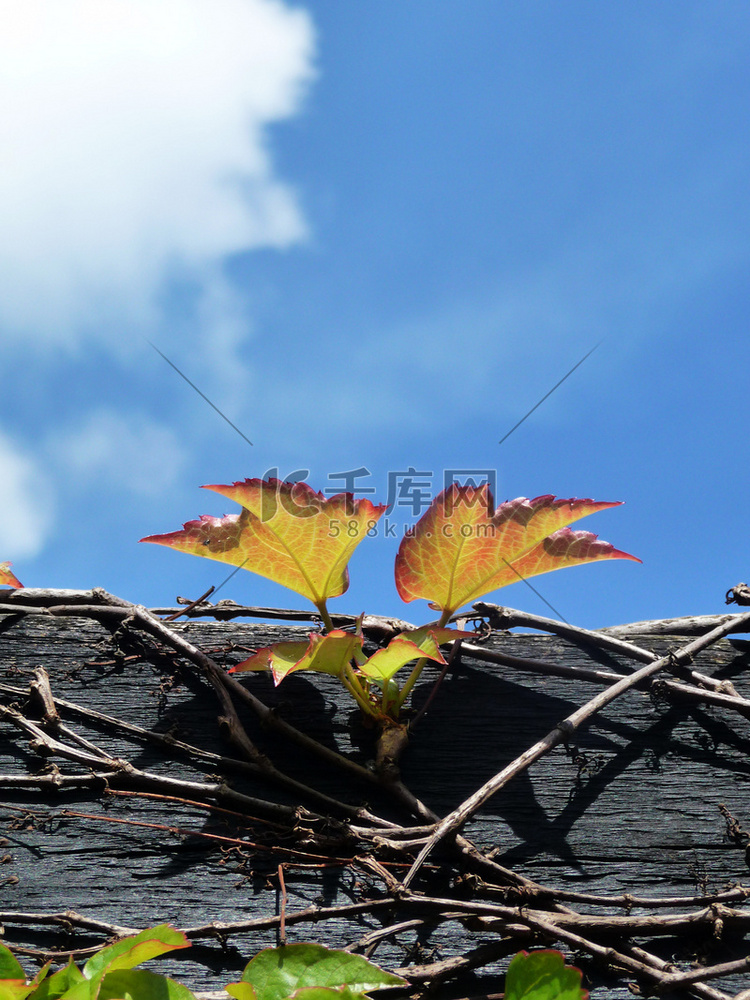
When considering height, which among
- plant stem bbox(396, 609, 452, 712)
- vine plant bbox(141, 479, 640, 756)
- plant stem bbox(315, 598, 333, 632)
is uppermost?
vine plant bbox(141, 479, 640, 756)

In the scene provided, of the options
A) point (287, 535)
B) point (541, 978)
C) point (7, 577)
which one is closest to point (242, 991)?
point (541, 978)

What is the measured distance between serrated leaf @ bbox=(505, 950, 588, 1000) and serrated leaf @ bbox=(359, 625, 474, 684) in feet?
1.12

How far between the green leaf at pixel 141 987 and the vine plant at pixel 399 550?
0.37 m

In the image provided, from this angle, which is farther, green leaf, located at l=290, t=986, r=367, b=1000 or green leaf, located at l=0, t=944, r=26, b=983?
green leaf, located at l=0, t=944, r=26, b=983

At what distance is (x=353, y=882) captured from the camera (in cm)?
91

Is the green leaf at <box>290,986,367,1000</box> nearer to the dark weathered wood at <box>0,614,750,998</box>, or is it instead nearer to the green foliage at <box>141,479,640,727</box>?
the dark weathered wood at <box>0,614,750,998</box>

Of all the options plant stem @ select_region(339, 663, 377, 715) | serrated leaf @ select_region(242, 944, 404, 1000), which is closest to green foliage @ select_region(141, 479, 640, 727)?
plant stem @ select_region(339, 663, 377, 715)

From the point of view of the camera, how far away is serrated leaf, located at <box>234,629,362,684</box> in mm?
925

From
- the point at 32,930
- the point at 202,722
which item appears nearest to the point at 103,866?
the point at 32,930

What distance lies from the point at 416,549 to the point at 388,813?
0.37 metres

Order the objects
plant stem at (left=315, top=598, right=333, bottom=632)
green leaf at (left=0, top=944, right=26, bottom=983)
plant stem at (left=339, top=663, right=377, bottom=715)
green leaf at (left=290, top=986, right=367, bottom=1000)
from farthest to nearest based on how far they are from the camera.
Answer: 1. plant stem at (left=315, top=598, right=333, bottom=632)
2. plant stem at (left=339, top=663, right=377, bottom=715)
3. green leaf at (left=0, top=944, right=26, bottom=983)
4. green leaf at (left=290, top=986, right=367, bottom=1000)

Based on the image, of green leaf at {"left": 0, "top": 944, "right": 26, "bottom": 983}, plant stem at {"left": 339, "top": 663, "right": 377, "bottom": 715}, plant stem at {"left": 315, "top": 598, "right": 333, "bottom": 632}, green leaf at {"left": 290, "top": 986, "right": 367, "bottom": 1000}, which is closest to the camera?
green leaf at {"left": 290, "top": 986, "right": 367, "bottom": 1000}

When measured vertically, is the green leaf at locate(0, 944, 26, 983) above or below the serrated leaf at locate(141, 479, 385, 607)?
below

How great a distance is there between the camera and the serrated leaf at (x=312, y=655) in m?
0.92
